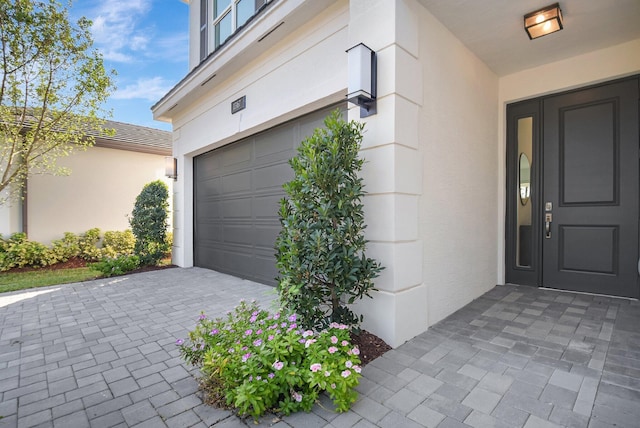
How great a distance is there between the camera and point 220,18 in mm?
5969

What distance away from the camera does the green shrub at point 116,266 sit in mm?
5636

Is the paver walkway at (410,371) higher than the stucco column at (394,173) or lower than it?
lower

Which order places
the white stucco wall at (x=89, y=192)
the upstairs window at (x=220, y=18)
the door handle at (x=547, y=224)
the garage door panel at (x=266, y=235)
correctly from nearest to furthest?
the door handle at (x=547, y=224), the garage door panel at (x=266, y=235), the upstairs window at (x=220, y=18), the white stucco wall at (x=89, y=192)

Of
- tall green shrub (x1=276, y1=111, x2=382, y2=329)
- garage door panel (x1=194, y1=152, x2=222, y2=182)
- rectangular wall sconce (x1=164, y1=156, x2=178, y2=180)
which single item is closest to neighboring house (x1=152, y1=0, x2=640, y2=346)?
tall green shrub (x1=276, y1=111, x2=382, y2=329)

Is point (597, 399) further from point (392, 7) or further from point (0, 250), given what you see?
point (0, 250)

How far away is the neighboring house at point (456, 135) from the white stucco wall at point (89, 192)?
4.85 meters

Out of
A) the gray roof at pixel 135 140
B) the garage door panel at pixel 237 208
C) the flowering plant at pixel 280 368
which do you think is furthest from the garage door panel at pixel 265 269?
the gray roof at pixel 135 140

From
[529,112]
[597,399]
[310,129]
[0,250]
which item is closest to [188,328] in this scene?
[310,129]

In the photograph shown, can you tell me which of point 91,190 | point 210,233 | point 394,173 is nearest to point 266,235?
point 210,233

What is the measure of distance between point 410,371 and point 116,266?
5.71 m

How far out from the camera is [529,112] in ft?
13.1

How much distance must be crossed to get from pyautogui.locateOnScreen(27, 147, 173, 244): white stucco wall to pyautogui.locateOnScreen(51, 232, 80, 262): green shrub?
11.2 inches

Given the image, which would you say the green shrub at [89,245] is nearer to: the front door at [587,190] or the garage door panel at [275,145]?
the garage door panel at [275,145]

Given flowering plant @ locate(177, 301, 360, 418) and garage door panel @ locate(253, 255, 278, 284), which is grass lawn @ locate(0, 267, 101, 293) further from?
flowering plant @ locate(177, 301, 360, 418)
